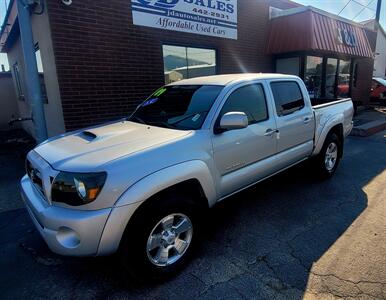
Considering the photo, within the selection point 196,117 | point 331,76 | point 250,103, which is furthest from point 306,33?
point 196,117

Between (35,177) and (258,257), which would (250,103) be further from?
(35,177)

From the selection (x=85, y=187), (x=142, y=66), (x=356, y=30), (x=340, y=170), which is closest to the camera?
(x=85, y=187)

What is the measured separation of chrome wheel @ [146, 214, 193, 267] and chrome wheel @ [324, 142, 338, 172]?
10.5 feet

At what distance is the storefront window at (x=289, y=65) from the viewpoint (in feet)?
33.3

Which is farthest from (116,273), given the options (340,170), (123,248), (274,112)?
(340,170)

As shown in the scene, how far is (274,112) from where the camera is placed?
3.77 metres

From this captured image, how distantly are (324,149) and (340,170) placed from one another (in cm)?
120

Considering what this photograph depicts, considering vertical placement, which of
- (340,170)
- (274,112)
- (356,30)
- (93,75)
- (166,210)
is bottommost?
(340,170)

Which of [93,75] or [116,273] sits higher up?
[93,75]

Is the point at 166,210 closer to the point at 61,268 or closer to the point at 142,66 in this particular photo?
the point at 61,268

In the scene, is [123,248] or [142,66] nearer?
[123,248]

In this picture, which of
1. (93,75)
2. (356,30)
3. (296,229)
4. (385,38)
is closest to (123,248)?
(296,229)

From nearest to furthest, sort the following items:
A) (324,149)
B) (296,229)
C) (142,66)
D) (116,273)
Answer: (116,273)
(296,229)
(324,149)
(142,66)

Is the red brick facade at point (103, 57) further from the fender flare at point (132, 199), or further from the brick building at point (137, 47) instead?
the fender flare at point (132, 199)
